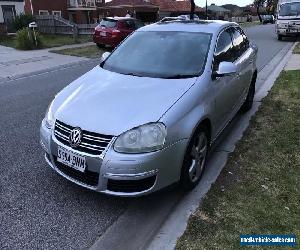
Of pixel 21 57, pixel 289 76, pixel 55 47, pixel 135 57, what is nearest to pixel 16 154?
pixel 135 57

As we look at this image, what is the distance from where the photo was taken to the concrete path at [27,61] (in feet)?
41.4

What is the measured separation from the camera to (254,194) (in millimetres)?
4047

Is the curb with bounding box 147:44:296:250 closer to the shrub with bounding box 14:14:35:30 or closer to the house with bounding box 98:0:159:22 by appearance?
the shrub with bounding box 14:14:35:30

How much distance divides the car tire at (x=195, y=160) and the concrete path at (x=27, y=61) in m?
8.73

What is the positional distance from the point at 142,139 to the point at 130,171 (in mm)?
306

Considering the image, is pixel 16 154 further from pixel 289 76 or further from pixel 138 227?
pixel 289 76

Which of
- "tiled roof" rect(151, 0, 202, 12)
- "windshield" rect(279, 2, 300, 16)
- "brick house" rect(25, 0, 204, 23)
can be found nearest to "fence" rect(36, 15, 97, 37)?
"brick house" rect(25, 0, 204, 23)

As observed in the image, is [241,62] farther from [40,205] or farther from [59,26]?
[59,26]

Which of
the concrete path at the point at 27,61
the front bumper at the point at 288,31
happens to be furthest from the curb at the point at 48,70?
the front bumper at the point at 288,31

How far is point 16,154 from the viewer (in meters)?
5.11

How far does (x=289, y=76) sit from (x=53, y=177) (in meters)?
7.45

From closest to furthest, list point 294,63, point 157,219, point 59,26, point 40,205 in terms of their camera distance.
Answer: point 157,219, point 40,205, point 294,63, point 59,26

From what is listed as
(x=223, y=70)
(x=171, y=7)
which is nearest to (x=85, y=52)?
(x=223, y=70)

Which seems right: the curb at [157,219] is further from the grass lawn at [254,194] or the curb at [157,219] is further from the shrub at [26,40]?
the shrub at [26,40]
